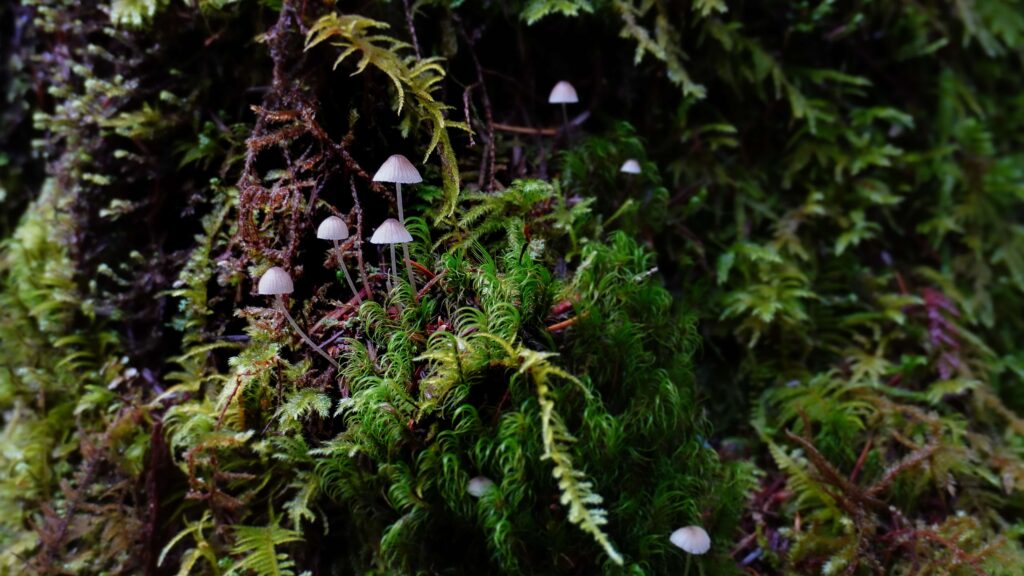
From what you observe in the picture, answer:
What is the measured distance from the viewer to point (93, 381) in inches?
81.5

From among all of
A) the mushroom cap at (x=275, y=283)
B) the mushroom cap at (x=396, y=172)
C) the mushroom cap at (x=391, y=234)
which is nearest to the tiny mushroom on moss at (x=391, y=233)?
the mushroom cap at (x=391, y=234)

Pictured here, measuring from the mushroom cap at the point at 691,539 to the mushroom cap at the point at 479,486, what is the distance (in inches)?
17.8

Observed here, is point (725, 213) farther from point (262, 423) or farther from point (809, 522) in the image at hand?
point (262, 423)

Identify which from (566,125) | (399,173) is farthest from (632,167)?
(399,173)

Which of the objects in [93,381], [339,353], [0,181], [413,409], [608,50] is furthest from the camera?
[0,181]

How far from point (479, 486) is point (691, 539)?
506mm

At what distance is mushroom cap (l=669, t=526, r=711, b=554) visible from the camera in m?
1.50

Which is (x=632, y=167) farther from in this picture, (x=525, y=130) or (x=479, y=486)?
(x=479, y=486)

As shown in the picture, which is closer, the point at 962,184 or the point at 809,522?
the point at 809,522

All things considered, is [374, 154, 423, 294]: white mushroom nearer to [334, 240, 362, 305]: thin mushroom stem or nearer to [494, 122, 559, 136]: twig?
[334, 240, 362, 305]: thin mushroom stem

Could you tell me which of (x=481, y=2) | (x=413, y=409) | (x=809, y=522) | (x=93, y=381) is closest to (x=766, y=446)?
(x=809, y=522)

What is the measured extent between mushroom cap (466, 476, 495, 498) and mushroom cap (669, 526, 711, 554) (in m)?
0.45

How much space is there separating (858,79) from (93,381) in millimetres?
2872

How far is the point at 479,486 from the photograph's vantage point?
1475mm
